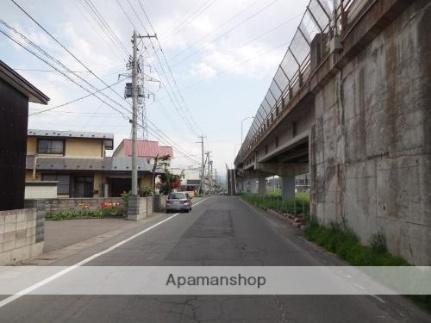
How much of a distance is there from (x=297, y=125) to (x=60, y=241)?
13819mm

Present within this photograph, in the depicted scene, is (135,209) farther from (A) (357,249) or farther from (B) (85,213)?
(A) (357,249)

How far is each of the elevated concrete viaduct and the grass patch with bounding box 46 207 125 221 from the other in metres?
13.5

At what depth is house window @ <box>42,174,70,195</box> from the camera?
41.0 metres

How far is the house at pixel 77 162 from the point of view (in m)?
40.9

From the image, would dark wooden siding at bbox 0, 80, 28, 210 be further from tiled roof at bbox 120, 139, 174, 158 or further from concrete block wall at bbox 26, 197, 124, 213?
tiled roof at bbox 120, 139, 174, 158

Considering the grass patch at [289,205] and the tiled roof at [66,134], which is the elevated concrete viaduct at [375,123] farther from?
the tiled roof at [66,134]

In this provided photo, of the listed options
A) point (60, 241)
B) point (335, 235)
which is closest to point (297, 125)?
point (335, 235)

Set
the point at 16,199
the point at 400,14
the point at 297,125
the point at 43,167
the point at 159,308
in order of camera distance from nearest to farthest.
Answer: the point at 159,308
the point at 400,14
the point at 16,199
the point at 297,125
the point at 43,167

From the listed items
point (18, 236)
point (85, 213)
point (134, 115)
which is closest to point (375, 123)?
point (18, 236)

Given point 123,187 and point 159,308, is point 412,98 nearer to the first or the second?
point 159,308

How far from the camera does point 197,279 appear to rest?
30.2ft

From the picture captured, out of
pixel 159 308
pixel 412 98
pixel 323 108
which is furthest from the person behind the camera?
pixel 323 108

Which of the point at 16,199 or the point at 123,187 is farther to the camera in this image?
the point at 123,187

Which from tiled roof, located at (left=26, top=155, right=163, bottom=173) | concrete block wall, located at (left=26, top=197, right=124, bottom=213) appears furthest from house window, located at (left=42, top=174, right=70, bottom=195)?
concrete block wall, located at (left=26, top=197, right=124, bottom=213)
